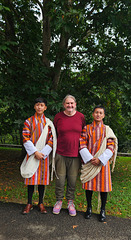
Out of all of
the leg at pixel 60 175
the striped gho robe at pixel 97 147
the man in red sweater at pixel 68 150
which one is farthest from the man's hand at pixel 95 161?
the leg at pixel 60 175

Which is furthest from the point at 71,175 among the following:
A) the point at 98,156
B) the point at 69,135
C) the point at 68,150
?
the point at 69,135

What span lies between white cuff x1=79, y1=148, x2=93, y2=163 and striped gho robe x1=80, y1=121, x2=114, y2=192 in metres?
0.06

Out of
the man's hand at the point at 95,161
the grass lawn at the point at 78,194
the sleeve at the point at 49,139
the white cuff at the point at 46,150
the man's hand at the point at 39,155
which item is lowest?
the grass lawn at the point at 78,194

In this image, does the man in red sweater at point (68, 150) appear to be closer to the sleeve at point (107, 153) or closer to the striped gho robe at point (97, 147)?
the striped gho robe at point (97, 147)

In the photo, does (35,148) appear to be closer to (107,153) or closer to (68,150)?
(68,150)

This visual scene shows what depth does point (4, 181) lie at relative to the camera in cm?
586

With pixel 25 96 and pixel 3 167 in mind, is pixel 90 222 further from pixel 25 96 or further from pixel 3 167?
pixel 3 167

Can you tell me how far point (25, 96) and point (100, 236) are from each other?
3.63 metres

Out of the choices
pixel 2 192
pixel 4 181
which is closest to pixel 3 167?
pixel 4 181

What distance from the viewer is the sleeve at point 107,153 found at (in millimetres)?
3062

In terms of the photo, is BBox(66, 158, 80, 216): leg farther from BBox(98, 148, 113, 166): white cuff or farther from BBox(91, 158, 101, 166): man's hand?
BBox(98, 148, 113, 166): white cuff

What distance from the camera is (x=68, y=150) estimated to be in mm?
3252

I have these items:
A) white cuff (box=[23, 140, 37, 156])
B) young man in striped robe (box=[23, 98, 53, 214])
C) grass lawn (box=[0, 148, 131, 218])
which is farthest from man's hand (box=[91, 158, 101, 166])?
grass lawn (box=[0, 148, 131, 218])

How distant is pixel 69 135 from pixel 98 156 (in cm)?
55
